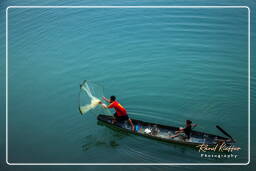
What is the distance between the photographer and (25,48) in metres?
18.5

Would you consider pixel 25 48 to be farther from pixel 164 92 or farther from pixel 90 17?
pixel 164 92

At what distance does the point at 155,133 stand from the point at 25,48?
9.16 meters

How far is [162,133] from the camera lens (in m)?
13.2

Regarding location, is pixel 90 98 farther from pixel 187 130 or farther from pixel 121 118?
pixel 187 130

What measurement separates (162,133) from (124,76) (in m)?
4.03

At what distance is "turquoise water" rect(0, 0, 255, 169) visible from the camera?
43.1 ft

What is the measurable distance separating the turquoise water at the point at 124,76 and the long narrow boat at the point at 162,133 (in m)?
0.29

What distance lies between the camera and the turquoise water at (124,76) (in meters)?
13.1
